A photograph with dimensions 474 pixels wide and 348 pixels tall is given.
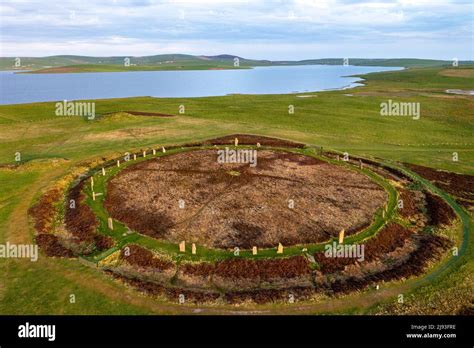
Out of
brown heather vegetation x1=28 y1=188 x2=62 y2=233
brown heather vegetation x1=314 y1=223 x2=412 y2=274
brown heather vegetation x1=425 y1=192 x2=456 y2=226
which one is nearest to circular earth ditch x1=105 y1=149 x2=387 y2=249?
brown heather vegetation x1=314 y1=223 x2=412 y2=274

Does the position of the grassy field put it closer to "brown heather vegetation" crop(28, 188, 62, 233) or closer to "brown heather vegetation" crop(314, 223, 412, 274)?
"brown heather vegetation" crop(28, 188, 62, 233)

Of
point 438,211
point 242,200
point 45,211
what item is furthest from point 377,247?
point 45,211

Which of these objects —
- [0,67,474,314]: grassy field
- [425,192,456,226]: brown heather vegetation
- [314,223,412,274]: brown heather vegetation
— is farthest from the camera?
[425,192,456,226]: brown heather vegetation

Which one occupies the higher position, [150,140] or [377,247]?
[150,140]

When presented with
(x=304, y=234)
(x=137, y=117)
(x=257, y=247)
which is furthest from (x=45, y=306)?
(x=137, y=117)

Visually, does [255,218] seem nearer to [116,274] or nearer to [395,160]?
[116,274]

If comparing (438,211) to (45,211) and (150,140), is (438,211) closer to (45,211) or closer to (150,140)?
(45,211)
